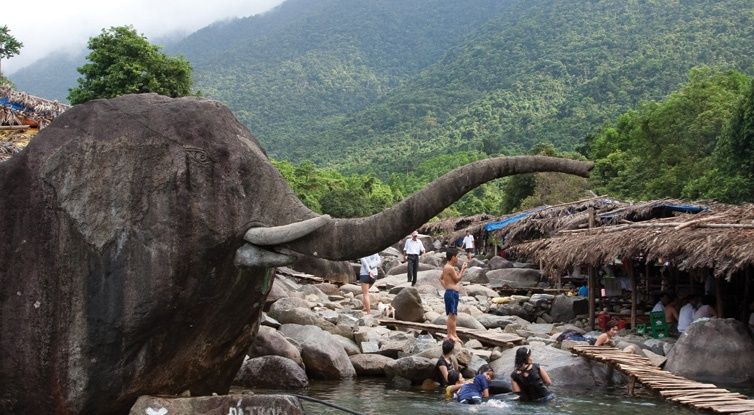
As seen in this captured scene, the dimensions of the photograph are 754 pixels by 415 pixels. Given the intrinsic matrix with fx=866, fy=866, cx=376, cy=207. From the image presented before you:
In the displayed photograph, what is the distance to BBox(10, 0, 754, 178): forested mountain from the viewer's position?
7212 cm

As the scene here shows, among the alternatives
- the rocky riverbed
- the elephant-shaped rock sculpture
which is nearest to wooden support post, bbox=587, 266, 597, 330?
the rocky riverbed

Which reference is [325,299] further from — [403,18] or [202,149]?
[403,18]

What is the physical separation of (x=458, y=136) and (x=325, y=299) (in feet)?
222

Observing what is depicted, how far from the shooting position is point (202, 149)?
6801 mm

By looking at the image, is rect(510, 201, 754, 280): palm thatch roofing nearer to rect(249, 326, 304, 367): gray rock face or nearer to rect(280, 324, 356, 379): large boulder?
rect(280, 324, 356, 379): large boulder

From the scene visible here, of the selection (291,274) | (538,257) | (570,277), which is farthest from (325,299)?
(570,277)

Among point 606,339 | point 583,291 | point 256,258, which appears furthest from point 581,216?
point 256,258

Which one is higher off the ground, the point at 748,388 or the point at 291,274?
the point at 291,274

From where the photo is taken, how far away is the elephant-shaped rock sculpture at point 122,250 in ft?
21.2

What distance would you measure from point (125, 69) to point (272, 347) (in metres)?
15.5

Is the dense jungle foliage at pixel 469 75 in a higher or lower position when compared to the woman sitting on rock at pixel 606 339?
higher

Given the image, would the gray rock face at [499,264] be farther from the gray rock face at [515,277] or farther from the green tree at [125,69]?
the green tree at [125,69]

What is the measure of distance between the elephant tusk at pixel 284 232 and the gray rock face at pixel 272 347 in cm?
766

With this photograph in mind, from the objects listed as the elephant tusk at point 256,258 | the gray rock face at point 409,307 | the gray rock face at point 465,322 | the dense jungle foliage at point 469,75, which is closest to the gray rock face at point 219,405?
the elephant tusk at point 256,258
